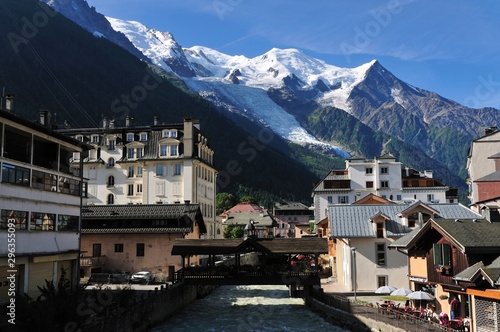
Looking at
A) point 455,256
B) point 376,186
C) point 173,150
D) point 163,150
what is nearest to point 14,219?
point 455,256

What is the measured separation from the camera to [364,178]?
358ft

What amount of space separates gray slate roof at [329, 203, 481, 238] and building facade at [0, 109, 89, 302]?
77.0ft

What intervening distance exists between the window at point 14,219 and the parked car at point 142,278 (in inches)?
801

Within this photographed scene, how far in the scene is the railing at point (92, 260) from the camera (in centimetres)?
5375

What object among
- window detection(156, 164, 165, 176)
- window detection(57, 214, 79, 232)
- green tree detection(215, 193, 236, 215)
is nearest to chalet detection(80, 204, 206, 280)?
window detection(57, 214, 79, 232)

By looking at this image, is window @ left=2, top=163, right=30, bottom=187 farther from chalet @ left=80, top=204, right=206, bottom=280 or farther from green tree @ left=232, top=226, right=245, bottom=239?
green tree @ left=232, top=226, right=245, bottom=239

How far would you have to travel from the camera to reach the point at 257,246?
46.8m

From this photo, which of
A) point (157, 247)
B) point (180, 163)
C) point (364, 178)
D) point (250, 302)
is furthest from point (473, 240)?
point (364, 178)

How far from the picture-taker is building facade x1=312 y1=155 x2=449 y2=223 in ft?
351

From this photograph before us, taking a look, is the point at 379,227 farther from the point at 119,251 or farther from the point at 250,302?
the point at 119,251

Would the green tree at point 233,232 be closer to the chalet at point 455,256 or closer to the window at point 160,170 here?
the window at point 160,170

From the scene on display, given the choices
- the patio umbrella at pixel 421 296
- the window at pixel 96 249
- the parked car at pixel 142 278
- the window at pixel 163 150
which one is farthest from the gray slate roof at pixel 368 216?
the window at pixel 163 150

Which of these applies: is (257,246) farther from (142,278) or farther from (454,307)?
(454,307)

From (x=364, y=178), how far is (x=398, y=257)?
62534mm
